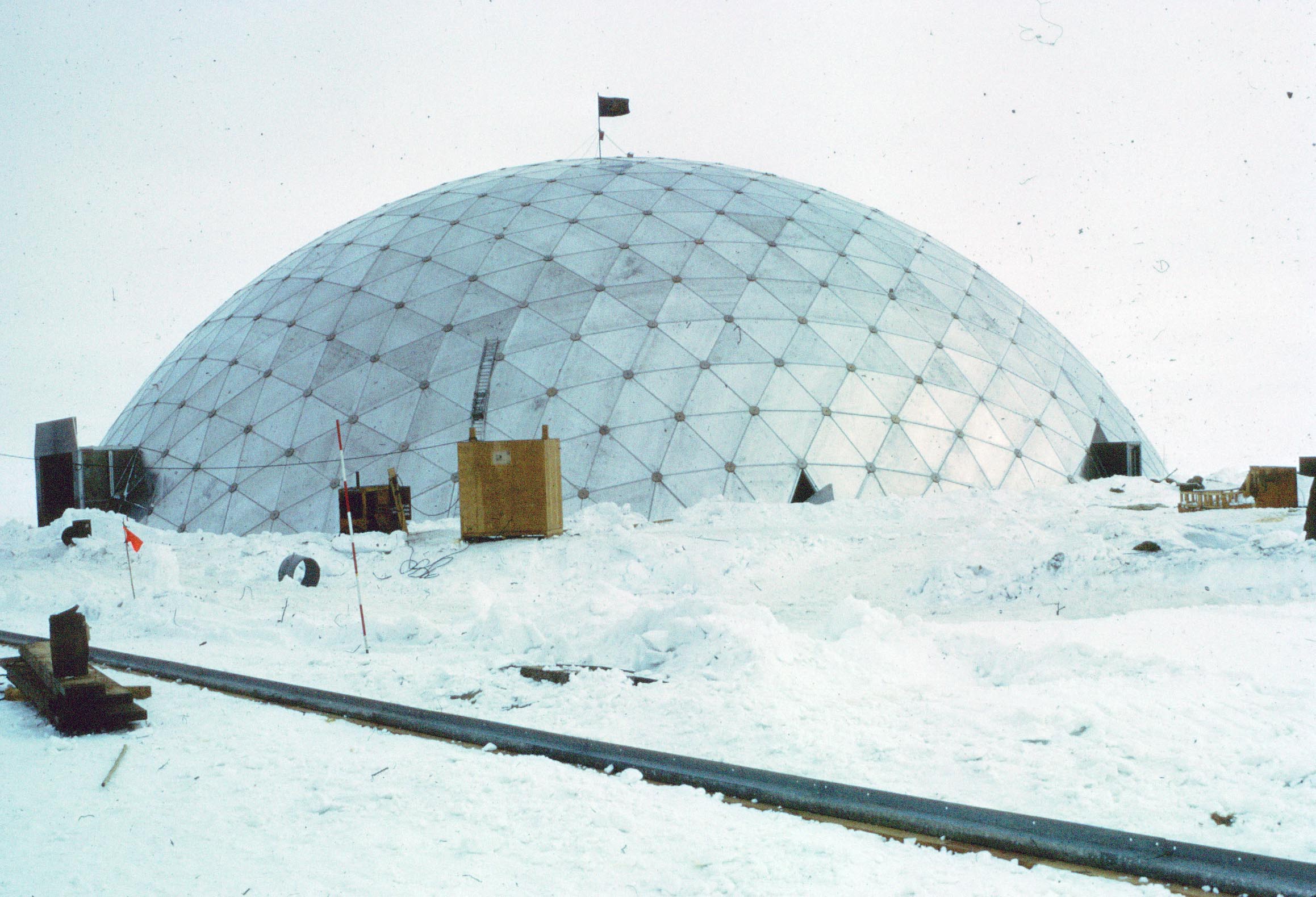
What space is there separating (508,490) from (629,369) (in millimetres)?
4334

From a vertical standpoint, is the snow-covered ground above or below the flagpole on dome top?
below

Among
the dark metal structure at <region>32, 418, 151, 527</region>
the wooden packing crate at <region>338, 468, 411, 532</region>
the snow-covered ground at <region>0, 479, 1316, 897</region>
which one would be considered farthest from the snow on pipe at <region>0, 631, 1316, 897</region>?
the dark metal structure at <region>32, 418, 151, 527</region>

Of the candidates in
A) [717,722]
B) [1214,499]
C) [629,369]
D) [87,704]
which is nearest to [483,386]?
[629,369]

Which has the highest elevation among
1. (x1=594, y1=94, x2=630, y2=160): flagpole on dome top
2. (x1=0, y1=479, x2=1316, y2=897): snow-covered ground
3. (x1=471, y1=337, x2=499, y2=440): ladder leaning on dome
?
(x1=594, y1=94, x2=630, y2=160): flagpole on dome top

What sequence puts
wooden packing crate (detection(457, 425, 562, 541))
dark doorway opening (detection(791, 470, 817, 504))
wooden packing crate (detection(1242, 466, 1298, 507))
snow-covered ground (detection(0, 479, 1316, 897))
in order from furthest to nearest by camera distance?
dark doorway opening (detection(791, 470, 817, 504)) → wooden packing crate (detection(457, 425, 562, 541)) → wooden packing crate (detection(1242, 466, 1298, 507)) → snow-covered ground (detection(0, 479, 1316, 897))

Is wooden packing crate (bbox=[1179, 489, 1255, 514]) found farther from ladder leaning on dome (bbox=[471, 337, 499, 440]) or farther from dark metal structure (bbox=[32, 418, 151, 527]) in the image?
dark metal structure (bbox=[32, 418, 151, 527])

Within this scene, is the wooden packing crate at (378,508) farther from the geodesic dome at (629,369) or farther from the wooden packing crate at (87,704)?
the wooden packing crate at (87,704)

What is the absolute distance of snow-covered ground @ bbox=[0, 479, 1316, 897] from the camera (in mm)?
4047

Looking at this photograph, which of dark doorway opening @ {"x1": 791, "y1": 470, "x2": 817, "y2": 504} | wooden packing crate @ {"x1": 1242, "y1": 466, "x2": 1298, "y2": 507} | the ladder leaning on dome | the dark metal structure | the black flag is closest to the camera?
wooden packing crate @ {"x1": 1242, "y1": 466, "x2": 1298, "y2": 507}

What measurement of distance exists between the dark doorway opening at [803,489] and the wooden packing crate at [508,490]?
15.4ft

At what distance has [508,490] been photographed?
53.5 ft

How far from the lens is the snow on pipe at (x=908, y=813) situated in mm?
3619

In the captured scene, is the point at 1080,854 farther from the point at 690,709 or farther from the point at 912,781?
the point at 690,709

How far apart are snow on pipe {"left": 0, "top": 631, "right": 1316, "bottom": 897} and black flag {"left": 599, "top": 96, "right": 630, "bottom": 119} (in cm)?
2648
